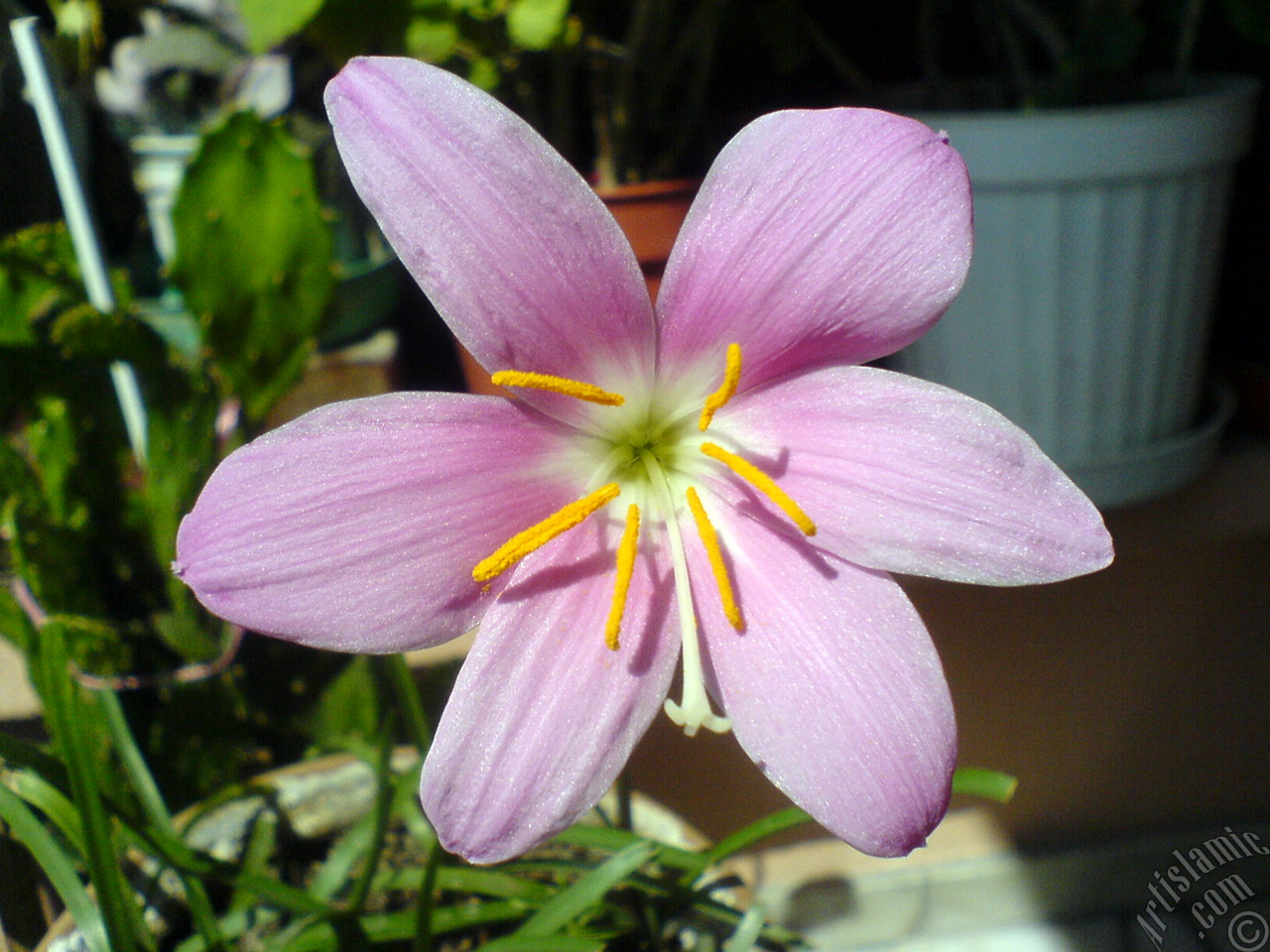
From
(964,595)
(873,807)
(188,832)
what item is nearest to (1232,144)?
(964,595)

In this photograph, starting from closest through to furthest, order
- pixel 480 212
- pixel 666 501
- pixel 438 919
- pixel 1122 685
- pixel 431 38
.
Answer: pixel 480 212
pixel 666 501
pixel 438 919
pixel 431 38
pixel 1122 685

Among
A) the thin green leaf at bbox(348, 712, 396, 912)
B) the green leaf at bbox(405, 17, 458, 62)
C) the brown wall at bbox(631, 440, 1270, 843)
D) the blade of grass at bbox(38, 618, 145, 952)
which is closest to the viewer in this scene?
the blade of grass at bbox(38, 618, 145, 952)

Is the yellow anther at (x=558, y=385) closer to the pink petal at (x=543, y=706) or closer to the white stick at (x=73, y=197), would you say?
the pink petal at (x=543, y=706)

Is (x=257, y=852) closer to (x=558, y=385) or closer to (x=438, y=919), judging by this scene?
(x=438, y=919)

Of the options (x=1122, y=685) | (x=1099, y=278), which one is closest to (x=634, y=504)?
(x=1099, y=278)

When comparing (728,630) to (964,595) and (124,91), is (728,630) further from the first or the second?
(124,91)

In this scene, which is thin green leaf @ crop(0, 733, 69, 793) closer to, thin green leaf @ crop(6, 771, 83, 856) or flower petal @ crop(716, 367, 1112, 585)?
thin green leaf @ crop(6, 771, 83, 856)

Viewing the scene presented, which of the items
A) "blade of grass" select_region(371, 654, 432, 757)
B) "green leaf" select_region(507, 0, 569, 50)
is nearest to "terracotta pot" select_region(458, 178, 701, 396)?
"green leaf" select_region(507, 0, 569, 50)
